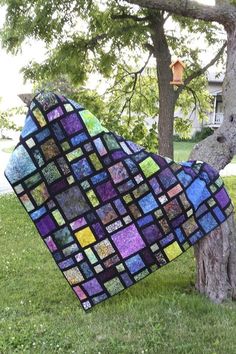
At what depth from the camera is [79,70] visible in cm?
870

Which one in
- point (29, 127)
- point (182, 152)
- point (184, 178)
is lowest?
point (182, 152)

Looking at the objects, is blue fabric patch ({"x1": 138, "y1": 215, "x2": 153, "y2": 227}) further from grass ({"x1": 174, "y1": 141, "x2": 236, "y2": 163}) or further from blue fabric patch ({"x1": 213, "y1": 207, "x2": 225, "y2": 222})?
grass ({"x1": 174, "y1": 141, "x2": 236, "y2": 163})

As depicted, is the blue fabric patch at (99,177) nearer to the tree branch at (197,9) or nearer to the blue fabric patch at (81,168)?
the blue fabric patch at (81,168)

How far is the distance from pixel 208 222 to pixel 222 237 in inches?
8.5

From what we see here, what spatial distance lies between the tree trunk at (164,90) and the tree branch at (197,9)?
408 centimetres

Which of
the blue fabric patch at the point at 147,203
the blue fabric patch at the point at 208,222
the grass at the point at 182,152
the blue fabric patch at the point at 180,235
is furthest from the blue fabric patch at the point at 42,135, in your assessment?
the grass at the point at 182,152

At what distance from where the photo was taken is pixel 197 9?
4.46m

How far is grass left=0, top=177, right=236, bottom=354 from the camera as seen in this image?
3.51 metres

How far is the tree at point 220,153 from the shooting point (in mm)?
4258

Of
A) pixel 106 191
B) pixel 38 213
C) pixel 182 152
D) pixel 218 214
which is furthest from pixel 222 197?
pixel 182 152

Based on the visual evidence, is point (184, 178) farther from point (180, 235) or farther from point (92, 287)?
point (92, 287)

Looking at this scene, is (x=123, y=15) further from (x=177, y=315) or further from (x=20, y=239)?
(x=177, y=315)

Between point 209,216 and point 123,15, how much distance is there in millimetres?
5167

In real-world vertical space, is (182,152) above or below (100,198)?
below
